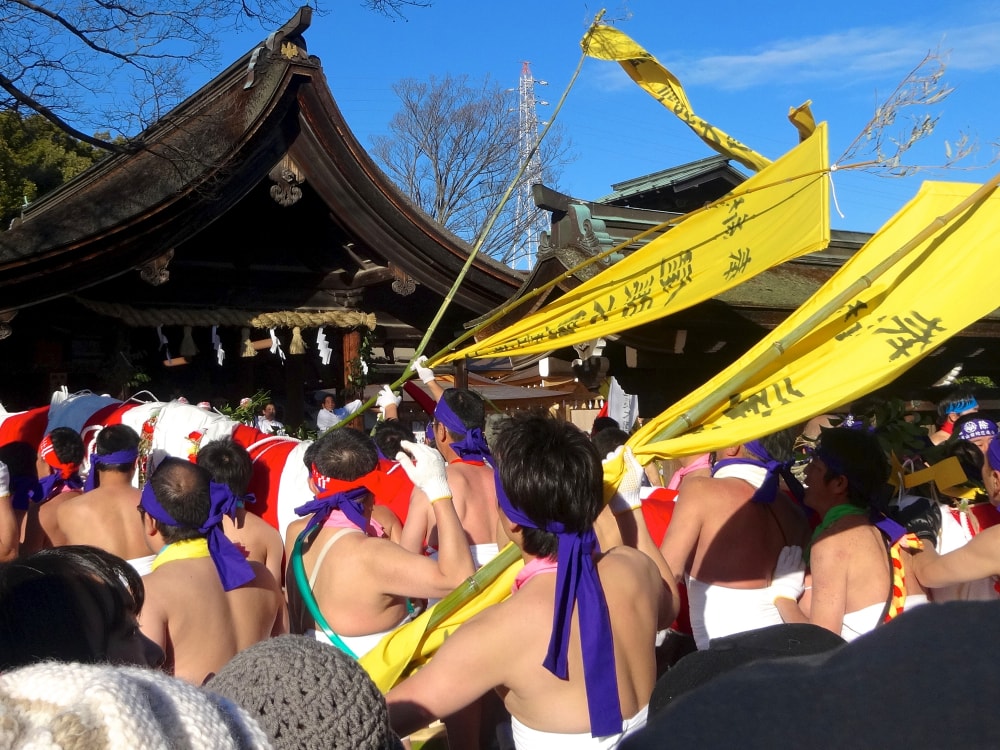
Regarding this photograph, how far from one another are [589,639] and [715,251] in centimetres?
242

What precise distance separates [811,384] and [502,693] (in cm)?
127

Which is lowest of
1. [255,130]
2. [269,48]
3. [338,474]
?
[338,474]

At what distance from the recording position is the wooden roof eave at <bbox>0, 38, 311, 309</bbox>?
618cm

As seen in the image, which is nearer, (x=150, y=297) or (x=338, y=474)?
(x=338, y=474)

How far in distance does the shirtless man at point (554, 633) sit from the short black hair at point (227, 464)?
8.85ft

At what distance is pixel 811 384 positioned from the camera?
2592 mm

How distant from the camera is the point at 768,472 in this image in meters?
3.83

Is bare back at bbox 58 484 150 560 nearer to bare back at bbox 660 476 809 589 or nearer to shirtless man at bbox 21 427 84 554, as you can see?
shirtless man at bbox 21 427 84 554

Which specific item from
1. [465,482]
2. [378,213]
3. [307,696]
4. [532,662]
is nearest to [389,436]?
[465,482]

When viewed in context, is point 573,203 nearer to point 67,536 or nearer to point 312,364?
point 67,536

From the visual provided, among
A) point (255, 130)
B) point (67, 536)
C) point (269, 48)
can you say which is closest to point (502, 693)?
point (67, 536)

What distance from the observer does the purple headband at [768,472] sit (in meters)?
3.76

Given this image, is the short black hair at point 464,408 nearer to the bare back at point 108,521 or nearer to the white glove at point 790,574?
the bare back at point 108,521

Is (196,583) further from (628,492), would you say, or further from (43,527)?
(43,527)
